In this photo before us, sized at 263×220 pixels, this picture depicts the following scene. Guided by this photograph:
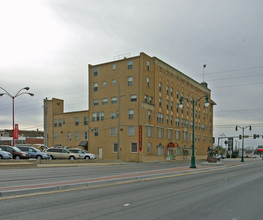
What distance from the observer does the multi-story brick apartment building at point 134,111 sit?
166 feet

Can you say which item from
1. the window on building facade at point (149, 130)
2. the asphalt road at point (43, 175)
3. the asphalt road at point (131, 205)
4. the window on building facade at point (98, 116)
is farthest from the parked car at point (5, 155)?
the window on building facade at point (98, 116)

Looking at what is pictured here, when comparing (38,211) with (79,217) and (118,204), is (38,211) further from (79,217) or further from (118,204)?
(118,204)

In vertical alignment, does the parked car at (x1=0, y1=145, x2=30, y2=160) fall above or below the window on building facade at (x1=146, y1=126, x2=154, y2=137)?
below

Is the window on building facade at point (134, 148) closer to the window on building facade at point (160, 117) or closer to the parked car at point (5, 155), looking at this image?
the window on building facade at point (160, 117)

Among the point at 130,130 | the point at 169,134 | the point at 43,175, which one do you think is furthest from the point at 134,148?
the point at 43,175

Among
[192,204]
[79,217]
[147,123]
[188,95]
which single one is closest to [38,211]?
[79,217]

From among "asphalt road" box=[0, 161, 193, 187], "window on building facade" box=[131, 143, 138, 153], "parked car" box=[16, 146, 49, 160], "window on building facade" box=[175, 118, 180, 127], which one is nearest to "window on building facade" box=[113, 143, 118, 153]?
"window on building facade" box=[131, 143, 138, 153]

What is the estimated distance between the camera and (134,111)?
5097 centimetres

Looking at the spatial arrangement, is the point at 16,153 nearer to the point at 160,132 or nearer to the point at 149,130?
the point at 149,130

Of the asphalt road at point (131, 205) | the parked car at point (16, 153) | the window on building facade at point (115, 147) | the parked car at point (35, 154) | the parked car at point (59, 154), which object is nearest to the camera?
the asphalt road at point (131, 205)

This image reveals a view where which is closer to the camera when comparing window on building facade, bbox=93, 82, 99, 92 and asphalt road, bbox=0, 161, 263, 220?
asphalt road, bbox=0, 161, 263, 220

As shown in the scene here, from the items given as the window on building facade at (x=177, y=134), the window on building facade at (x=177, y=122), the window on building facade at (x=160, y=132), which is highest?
the window on building facade at (x=177, y=122)

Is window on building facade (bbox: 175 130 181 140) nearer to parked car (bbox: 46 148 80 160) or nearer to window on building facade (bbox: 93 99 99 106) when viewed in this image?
window on building facade (bbox: 93 99 99 106)

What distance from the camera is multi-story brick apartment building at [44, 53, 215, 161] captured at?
50.5 m
